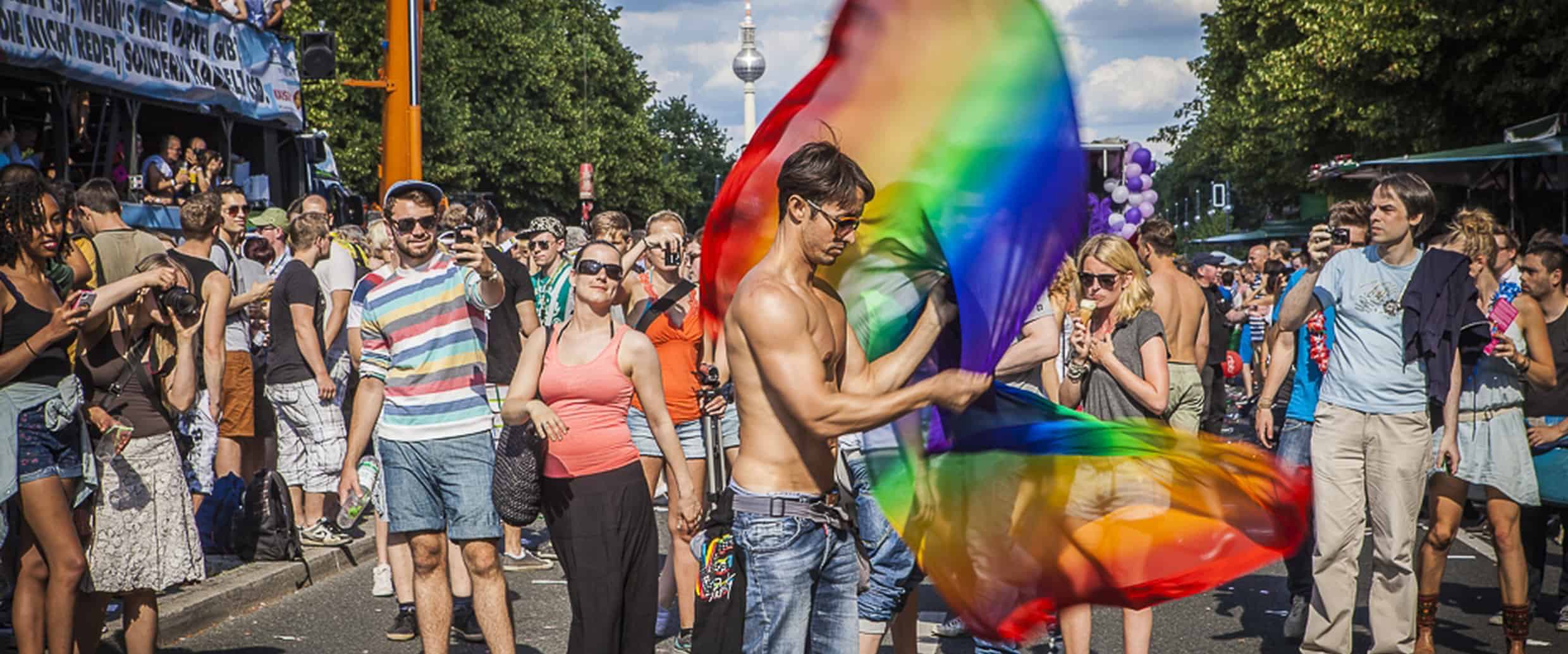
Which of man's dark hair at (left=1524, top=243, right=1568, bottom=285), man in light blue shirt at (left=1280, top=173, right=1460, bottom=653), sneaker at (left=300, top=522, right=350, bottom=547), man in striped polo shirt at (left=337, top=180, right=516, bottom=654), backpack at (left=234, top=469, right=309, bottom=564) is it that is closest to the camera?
man in striped polo shirt at (left=337, top=180, right=516, bottom=654)

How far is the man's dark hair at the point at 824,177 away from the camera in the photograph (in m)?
4.09

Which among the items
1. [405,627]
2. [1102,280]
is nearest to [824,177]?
[1102,280]

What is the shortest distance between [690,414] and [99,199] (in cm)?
297

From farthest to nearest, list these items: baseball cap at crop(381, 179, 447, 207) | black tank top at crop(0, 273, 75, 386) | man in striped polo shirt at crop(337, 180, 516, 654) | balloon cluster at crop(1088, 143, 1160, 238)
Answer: balloon cluster at crop(1088, 143, 1160, 238), baseball cap at crop(381, 179, 447, 207), man in striped polo shirt at crop(337, 180, 516, 654), black tank top at crop(0, 273, 75, 386)

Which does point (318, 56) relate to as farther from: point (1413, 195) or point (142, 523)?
point (1413, 195)

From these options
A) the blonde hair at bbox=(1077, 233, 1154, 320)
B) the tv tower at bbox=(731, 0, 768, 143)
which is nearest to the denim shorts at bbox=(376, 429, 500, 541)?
the blonde hair at bbox=(1077, 233, 1154, 320)

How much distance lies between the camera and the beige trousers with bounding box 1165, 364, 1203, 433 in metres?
7.62

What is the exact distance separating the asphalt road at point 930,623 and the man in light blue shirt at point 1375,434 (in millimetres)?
827

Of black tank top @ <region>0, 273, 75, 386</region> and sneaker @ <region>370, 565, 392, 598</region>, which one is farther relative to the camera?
sneaker @ <region>370, 565, 392, 598</region>

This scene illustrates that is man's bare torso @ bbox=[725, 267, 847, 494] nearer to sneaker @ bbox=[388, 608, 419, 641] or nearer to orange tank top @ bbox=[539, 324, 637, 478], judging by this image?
orange tank top @ bbox=[539, 324, 637, 478]

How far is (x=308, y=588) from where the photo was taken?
903 cm

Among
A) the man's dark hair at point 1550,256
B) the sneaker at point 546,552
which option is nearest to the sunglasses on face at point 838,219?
the man's dark hair at point 1550,256

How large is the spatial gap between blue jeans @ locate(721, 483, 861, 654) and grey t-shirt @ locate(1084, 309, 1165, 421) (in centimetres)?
239

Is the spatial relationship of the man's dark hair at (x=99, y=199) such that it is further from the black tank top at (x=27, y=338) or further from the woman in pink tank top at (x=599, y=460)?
the woman in pink tank top at (x=599, y=460)
